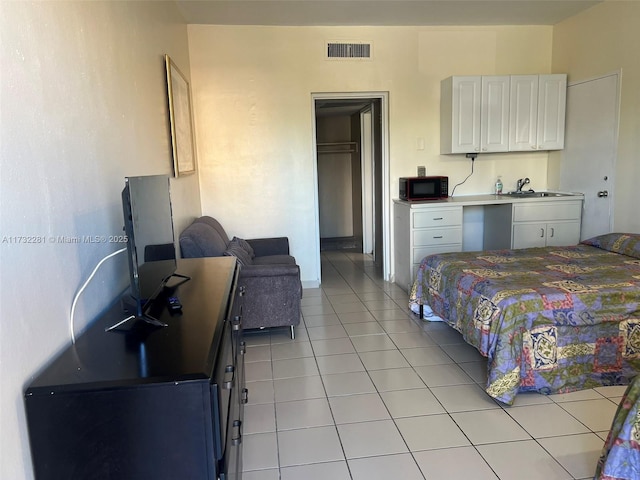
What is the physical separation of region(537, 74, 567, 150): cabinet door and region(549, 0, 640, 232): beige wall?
24 cm

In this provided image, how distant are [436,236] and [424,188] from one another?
21.8 inches

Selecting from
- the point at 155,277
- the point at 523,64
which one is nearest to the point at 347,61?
the point at 523,64

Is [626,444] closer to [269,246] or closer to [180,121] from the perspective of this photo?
[180,121]

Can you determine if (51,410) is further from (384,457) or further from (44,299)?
(384,457)

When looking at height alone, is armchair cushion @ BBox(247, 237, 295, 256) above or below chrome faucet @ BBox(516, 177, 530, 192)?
below

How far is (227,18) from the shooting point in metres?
4.44

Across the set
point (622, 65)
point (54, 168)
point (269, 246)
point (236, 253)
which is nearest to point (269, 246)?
point (269, 246)

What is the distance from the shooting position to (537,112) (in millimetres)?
4867

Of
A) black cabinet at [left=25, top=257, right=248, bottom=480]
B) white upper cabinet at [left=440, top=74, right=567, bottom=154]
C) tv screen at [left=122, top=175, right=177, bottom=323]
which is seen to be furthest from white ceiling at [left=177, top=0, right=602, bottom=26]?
black cabinet at [left=25, top=257, right=248, bottom=480]

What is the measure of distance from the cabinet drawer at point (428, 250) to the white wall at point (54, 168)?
3049mm

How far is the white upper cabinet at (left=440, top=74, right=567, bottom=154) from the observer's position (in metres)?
4.77

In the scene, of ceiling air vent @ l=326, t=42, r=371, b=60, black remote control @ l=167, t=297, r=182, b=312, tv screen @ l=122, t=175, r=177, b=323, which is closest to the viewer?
tv screen @ l=122, t=175, r=177, b=323

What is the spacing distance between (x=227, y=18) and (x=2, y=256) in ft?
13.2

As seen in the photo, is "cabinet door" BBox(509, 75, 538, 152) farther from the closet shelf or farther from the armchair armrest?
the closet shelf
